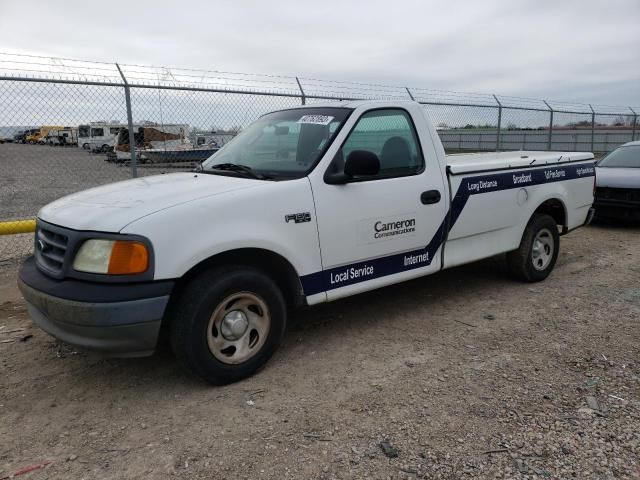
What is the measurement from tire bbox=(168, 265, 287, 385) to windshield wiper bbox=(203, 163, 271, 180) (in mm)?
735

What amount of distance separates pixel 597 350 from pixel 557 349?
30cm

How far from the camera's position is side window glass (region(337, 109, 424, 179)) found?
13.4 ft

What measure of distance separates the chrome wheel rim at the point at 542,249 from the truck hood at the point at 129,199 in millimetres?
3423

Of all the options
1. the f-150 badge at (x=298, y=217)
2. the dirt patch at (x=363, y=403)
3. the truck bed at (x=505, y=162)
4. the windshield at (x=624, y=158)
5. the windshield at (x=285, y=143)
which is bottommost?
the dirt patch at (x=363, y=403)

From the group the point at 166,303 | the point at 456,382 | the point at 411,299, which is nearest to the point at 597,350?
the point at 456,382

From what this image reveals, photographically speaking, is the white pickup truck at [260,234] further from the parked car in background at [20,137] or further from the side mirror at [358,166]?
the parked car in background at [20,137]

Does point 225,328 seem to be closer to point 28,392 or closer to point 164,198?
point 164,198

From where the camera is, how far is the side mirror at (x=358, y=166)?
3686mm

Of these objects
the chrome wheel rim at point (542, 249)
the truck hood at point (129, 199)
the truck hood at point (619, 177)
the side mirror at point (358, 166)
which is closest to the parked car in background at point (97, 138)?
the truck hood at point (129, 199)

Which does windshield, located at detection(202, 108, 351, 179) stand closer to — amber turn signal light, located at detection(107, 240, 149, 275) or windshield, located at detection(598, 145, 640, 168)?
amber turn signal light, located at detection(107, 240, 149, 275)

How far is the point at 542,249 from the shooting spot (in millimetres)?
5660

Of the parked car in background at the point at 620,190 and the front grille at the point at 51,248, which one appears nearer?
the front grille at the point at 51,248

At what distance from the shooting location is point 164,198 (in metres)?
3.30

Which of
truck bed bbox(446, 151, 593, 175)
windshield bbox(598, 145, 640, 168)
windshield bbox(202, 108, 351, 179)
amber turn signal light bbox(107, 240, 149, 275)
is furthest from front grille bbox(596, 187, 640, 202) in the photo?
amber turn signal light bbox(107, 240, 149, 275)
